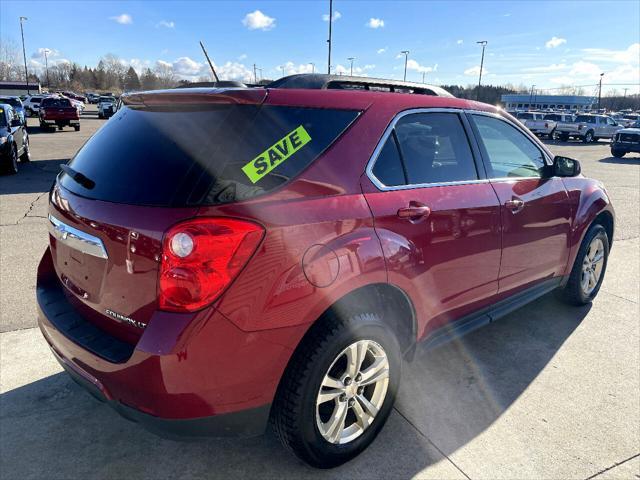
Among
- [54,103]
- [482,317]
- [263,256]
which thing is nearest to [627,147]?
[482,317]

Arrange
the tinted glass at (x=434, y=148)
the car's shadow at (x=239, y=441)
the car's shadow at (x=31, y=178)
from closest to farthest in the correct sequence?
the car's shadow at (x=239, y=441), the tinted glass at (x=434, y=148), the car's shadow at (x=31, y=178)

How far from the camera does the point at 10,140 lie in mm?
11070

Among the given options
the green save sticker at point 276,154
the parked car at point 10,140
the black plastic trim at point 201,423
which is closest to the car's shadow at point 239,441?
the black plastic trim at point 201,423

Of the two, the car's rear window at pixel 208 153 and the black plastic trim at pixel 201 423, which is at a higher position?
the car's rear window at pixel 208 153

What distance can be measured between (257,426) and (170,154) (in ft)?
4.06

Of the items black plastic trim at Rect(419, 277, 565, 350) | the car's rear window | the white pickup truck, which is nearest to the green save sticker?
Answer: the car's rear window

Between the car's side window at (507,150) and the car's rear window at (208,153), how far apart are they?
1.29m

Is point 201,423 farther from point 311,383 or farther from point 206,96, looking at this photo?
point 206,96

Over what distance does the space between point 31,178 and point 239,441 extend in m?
10.7

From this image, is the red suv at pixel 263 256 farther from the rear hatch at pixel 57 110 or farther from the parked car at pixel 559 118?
the parked car at pixel 559 118

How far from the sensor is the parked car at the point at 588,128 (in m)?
31.2

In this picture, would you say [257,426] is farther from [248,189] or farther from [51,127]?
[51,127]

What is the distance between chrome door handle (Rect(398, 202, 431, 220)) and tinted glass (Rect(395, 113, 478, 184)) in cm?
15

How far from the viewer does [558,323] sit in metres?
4.20
